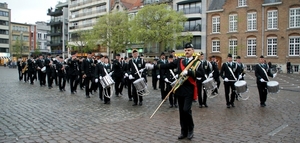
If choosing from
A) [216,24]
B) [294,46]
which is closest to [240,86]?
[294,46]

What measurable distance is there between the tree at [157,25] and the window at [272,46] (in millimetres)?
13882

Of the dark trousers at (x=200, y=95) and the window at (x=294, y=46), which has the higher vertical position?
the window at (x=294, y=46)

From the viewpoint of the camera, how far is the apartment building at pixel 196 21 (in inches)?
2020

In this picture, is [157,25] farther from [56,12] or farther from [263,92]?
[56,12]

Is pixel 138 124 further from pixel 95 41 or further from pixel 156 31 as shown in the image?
pixel 95 41

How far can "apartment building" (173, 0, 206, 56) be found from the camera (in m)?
51.3

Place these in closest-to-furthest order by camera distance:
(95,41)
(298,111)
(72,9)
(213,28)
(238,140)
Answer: (238,140)
(298,111)
(213,28)
(95,41)
(72,9)

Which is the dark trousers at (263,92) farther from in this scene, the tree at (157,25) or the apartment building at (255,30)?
the apartment building at (255,30)

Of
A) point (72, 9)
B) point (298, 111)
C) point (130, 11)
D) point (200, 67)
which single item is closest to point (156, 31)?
point (130, 11)

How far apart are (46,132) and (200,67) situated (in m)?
4.32

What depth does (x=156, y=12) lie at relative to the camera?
141 feet

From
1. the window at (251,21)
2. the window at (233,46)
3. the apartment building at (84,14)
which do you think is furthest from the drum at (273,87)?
the apartment building at (84,14)

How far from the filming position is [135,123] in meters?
8.85

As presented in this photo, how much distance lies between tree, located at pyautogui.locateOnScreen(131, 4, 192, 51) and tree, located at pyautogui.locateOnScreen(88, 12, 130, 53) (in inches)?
265
